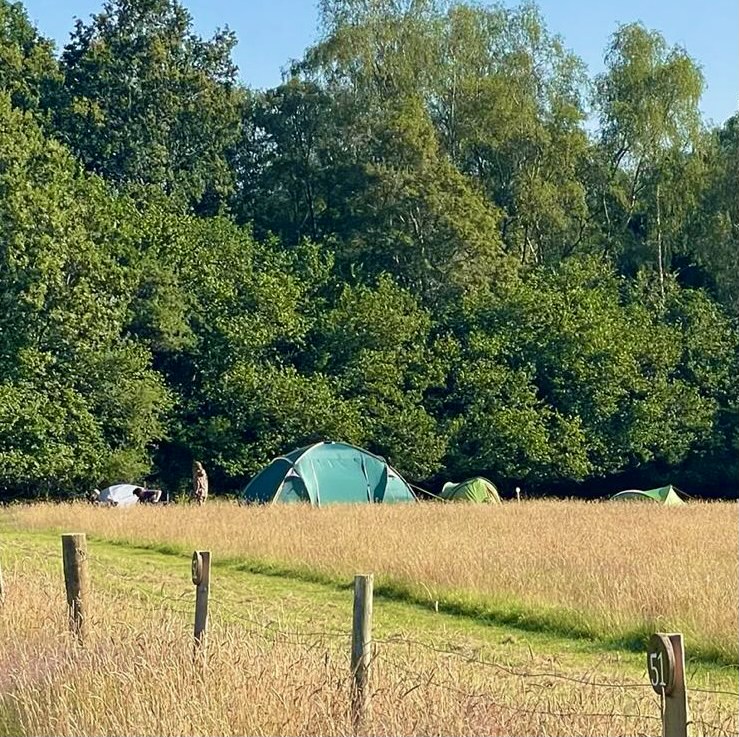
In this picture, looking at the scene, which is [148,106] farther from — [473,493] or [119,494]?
[473,493]

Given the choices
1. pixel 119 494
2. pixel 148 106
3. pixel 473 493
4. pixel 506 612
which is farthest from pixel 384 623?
pixel 148 106

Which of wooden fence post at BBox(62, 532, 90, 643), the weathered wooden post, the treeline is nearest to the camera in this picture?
the weathered wooden post

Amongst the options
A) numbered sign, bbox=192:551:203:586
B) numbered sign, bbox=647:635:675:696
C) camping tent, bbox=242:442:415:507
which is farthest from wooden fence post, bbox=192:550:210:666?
camping tent, bbox=242:442:415:507

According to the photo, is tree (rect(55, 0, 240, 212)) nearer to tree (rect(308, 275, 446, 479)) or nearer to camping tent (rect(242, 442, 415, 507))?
tree (rect(308, 275, 446, 479))

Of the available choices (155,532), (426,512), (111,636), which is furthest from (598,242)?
(111,636)

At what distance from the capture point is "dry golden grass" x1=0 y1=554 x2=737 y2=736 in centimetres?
589

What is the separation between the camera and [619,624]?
10008mm

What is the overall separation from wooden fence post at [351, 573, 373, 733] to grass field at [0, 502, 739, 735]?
64 mm

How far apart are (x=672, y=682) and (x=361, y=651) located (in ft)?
6.67

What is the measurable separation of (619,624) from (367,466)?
17857 millimetres

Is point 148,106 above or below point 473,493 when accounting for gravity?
above

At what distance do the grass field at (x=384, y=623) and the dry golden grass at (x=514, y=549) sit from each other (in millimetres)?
34

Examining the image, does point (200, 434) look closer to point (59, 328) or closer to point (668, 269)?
point (59, 328)

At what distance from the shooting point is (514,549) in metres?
14.8
